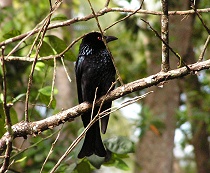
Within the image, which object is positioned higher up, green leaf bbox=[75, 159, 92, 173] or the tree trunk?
green leaf bbox=[75, 159, 92, 173]

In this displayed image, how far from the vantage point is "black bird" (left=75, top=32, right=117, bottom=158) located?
3137 millimetres

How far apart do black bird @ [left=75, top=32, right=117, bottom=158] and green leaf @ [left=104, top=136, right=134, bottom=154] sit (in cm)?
5

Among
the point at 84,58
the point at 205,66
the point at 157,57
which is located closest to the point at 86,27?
the point at 157,57

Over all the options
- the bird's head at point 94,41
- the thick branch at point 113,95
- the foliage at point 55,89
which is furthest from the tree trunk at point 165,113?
the thick branch at point 113,95

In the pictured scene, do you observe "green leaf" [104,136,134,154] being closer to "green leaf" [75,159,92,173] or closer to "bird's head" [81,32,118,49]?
"green leaf" [75,159,92,173]

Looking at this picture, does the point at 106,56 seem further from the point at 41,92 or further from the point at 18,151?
the point at 18,151

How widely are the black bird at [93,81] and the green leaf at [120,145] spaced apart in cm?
5

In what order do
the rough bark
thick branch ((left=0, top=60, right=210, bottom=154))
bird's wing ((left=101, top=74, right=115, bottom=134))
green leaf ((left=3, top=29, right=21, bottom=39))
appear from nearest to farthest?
thick branch ((left=0, top=60, right=210, bottom=154)) → bird's wing ((left=101, top=74, right=115, bottom=134)) → green leaf ((left=3, top=29, right=21, bottom=39)) → the rough bark

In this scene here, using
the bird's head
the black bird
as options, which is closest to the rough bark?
the bird's head

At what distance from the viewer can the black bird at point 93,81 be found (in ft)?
10.3

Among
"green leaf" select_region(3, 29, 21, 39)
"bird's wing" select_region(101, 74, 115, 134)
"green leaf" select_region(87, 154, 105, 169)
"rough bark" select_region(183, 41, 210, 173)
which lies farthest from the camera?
"rough bark" select_region(183, 41, 210, 173)

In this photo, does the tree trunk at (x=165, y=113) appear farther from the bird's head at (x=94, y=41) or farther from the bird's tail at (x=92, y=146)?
the bird's tail at (x=92, y=146)

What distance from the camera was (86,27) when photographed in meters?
8.70

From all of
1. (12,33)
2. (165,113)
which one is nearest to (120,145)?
(12,33)
